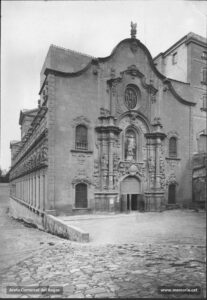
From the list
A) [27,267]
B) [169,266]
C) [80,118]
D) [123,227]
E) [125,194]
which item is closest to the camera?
[169,266]

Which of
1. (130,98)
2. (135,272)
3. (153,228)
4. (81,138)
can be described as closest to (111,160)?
(81,138)

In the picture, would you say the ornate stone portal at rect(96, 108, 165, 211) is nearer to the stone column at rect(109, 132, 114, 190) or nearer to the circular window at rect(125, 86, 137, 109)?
the stone column at rect(109, 132, 114, 190)

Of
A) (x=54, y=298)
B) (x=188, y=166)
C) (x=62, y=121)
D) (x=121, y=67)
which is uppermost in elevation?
(x=121, y=67)

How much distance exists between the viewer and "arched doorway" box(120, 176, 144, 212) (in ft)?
50.4

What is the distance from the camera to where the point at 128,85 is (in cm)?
1562

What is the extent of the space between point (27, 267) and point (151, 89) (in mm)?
10971

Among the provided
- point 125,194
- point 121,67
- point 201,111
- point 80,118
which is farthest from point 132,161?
point 201,111

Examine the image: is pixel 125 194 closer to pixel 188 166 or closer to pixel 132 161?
pixel 132 161

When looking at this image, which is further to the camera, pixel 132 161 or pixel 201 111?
pixel 201 111

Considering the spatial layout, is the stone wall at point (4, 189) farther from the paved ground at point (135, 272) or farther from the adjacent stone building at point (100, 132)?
the paved ground at point (135, 272)

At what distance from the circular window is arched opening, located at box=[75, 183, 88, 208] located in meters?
5.86

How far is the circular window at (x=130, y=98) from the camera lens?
52.2 ft

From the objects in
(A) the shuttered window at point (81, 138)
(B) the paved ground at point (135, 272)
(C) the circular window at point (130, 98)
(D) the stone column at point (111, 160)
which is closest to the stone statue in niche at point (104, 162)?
(D) the stone column at point (111, 160)

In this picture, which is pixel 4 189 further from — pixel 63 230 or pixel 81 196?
pixel 63 230
